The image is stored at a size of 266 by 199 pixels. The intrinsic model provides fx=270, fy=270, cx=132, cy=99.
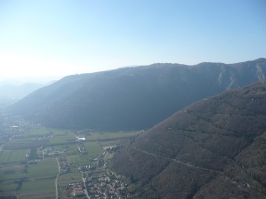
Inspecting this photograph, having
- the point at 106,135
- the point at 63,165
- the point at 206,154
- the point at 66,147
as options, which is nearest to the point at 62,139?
the point at 66,147

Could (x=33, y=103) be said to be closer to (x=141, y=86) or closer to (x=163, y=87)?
(x=141, y=86)

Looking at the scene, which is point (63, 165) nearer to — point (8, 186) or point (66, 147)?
point (8, 186)

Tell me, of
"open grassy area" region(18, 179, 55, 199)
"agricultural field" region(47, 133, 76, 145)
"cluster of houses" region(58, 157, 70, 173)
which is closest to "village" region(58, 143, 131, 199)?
"cluster of houses" region(58, 157, 70, 173)

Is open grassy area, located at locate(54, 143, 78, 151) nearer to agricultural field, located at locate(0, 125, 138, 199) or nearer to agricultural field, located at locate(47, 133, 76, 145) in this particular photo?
agricultural field, located at locate(0, 125, 138, 199)

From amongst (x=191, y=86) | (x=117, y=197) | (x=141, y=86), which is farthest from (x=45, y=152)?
(x=191, y=86)

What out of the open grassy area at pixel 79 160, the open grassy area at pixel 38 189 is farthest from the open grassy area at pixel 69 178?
the open grassy area at pixel 79 160

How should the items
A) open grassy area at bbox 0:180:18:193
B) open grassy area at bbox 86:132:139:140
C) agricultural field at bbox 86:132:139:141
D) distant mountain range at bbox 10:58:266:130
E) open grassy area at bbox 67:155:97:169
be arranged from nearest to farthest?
1. open grassy area at bbox 0:180:18:193
2. open grassy area at bbox 67:155:97:169
3. agricultural field at bbox 86:132:139:141
4. open grassy area at bbox 86:132:139:140
5. distant mountain range at bbox 10:58:266:130

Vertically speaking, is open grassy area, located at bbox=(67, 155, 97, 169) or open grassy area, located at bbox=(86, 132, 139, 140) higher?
open grassy area, located at bbox=(86, 132, 139, 140)

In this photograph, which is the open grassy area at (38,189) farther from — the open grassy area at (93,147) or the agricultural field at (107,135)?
the agricultural field at (107,135)

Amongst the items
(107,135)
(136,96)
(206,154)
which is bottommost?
(107,135)
